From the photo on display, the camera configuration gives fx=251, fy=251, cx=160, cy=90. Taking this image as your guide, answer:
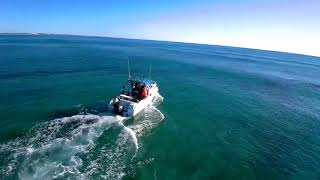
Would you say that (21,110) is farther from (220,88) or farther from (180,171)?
(220,88)

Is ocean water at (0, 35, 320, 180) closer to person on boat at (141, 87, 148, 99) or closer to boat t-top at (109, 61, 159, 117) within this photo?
boat t-top at (109, 61, 159, 117)

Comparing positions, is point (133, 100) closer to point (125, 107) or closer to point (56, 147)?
point (125, 107)

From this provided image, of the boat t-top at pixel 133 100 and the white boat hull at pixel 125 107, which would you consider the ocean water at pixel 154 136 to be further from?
the boat t-top at pixel 133 100

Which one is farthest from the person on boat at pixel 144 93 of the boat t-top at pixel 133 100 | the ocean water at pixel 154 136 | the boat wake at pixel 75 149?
the boat wake at pixel 75 149

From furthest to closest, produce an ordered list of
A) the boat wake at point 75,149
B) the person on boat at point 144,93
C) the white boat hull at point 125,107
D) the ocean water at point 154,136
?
the person on boat at point 144,93
the white boat hull at point 125,107
the ocean water at point 154,136
the boat wake at point 75,149

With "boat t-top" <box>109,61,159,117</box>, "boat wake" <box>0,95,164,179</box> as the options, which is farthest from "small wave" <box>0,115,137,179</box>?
"boat t-top" <box>109,61,159,117</box>

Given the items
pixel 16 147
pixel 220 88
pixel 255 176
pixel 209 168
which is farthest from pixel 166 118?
pixel 220 88
